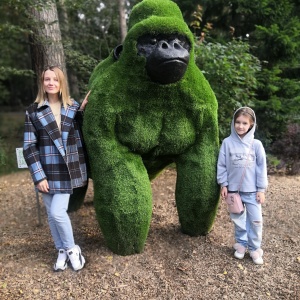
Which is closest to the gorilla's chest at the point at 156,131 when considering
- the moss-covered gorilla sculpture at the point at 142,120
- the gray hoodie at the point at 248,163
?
the moss-covered gorilla sculpture at the point at 142,120

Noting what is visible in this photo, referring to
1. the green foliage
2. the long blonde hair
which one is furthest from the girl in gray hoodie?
the green foliage

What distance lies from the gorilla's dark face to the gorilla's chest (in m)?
0.36

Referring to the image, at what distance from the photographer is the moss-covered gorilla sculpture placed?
2922mm

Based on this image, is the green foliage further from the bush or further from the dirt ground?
the dirt ground

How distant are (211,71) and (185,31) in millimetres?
3327

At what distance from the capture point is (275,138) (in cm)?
784

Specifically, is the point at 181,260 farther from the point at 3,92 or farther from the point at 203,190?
the point at 3,92

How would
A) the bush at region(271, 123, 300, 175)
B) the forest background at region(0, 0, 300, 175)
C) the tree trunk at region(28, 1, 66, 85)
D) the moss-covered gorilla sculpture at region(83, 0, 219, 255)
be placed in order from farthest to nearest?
1. the bush at region(271, 123, 300, 175)
2. the tree trunk at region(28, 1, 66, 85)
3. the forest background at region(0, 0, 300, 175)
4. the moss-covered gorilla sculpture at region(83, 0, 219, 255)

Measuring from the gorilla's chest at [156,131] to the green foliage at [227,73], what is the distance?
292cm

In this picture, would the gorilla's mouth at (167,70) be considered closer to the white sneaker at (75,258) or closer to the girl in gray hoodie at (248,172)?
the girl in gray hoodie at (248,172)

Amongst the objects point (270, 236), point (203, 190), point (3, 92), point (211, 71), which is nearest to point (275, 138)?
point (211, 71)

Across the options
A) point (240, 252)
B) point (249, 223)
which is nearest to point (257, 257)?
point (240, 252)

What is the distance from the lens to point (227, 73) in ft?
20.1

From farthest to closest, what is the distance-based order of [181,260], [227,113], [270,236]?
[227,113]
[270,236]
[181,260]
